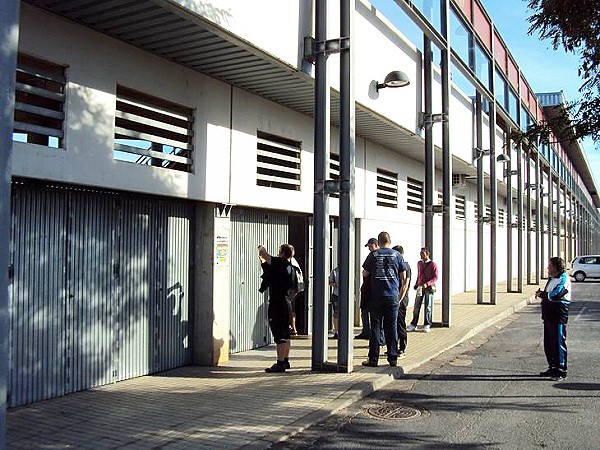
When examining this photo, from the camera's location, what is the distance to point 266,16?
7613mm

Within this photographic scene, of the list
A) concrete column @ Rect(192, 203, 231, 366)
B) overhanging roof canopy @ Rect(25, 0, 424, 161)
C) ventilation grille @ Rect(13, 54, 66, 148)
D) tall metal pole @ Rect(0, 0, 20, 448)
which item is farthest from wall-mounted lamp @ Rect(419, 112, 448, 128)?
tall metal pole @ Rect(0, 0, 20, 448)

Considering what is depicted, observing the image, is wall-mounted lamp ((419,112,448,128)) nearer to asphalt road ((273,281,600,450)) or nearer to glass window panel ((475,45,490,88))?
glass window panel ((475,45,490,88))

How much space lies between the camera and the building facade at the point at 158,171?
6203 mm

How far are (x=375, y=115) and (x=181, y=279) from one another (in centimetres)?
489

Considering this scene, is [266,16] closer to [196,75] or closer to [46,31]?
[196,75]

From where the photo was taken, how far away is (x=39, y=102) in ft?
20.5

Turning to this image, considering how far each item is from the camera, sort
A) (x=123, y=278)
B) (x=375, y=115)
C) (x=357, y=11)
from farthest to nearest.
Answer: (x=375, y=115)
(x=357, y=11)
(x=123, y=278)

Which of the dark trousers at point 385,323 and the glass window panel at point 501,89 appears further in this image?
the glass window panel at point 501,89

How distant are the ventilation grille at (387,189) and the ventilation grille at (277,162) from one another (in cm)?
394

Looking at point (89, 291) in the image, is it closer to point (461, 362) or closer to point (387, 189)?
point (461, 362)

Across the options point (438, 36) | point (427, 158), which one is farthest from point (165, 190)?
point (438, 36)

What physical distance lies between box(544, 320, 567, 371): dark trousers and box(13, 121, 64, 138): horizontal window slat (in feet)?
21.3

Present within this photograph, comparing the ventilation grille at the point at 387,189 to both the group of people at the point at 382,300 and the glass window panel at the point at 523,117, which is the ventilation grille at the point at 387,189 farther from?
the glass window panel at the point at 523,117

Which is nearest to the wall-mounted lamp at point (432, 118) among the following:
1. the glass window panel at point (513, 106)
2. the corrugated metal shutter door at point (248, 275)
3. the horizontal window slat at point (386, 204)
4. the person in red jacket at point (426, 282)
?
the horizontal window slat at point (386, 204)
